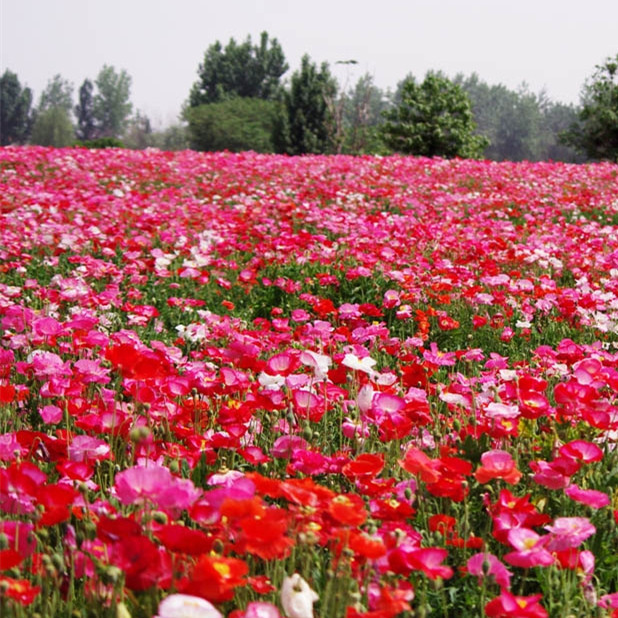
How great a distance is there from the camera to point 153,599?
142 centimetres

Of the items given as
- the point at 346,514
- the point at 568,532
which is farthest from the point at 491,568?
the point at 346,514

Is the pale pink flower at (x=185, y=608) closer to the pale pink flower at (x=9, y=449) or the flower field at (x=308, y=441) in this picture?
the flower field at (x=308, y=441)

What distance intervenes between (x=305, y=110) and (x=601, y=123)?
15030 millimetres

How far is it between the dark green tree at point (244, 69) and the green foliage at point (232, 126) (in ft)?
47.0

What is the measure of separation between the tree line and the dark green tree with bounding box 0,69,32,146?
0.13 metres

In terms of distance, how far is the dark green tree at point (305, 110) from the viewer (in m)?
37.5

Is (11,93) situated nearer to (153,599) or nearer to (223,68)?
(223,68)

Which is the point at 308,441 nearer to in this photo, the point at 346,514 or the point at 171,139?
the point at 346,514

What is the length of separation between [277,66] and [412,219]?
5906cm

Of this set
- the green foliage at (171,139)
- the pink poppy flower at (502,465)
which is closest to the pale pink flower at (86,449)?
the pink poppy flower at (502,465)

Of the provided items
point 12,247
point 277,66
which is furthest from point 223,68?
point 12,247

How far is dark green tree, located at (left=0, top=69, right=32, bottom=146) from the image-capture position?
303 feet

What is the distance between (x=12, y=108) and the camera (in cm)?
9269

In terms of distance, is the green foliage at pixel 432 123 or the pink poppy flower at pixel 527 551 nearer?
the pink poppy flower at pixel 527 551
